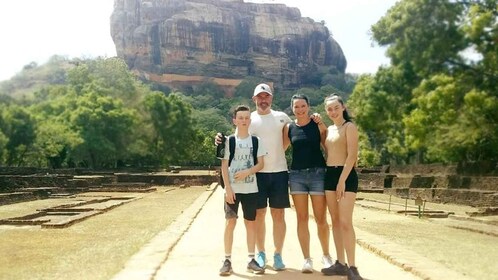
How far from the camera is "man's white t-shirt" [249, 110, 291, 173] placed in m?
6.00

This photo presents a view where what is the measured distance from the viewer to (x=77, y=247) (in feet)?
25.8

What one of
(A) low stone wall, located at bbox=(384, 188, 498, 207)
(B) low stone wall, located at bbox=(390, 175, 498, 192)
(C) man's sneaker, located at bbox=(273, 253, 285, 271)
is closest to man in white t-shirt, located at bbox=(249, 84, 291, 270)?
(C) man's sneaker, located at bbox=(273, 253, 285, 271)

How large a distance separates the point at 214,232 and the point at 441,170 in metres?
21.5

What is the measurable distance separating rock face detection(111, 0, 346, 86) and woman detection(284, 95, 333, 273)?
4606 inches

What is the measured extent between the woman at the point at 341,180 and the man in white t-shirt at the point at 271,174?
50 centimetres

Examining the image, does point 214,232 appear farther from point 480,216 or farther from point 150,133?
point 150,133

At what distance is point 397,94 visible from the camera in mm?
33719

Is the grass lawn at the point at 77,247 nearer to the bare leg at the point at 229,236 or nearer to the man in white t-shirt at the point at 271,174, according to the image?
the bare leg at the point at 229,236

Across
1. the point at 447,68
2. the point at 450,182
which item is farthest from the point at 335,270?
the point at 447,68

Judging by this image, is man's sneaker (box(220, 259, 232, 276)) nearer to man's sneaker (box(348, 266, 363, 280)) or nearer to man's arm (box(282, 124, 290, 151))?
man's sneaker (box(348, 266, 363, 280))

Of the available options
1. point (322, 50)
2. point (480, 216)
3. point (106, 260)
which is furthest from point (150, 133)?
point (322, 50)

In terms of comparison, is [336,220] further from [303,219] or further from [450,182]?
[450,182]

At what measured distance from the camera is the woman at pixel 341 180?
18.2 feet

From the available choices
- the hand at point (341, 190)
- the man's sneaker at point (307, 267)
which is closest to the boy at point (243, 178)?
the man's sneaker at point (307, 267)
